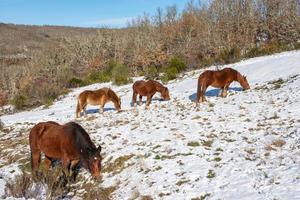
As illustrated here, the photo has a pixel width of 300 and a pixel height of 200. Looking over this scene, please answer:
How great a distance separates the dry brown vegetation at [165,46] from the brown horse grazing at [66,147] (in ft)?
48.2

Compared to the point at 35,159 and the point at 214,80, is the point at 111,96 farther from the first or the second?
the point at 35,159

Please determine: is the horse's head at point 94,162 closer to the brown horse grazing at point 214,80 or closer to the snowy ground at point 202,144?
the snowy ground at point 202,144

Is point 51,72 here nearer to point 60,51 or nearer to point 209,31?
point 60,51

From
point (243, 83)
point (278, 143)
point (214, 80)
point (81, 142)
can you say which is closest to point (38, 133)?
point (81, 142)

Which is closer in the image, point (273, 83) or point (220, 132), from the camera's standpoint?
point (220, 132)

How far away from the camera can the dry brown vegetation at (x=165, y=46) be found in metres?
30.8

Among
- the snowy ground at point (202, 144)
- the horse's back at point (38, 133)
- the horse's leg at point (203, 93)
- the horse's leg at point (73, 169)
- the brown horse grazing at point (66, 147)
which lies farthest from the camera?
the horse's leg at point (203, 93)

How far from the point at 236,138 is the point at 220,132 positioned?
34.6 inches

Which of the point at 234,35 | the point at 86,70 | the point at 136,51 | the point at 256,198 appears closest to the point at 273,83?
the point at 256,198

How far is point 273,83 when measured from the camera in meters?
18.4

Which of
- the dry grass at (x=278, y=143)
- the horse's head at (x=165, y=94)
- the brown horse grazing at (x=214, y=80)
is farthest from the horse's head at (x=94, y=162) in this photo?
the horse's head at (x=165, y=94)

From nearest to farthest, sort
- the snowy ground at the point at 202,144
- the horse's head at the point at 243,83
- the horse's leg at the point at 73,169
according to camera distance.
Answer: the snowy ground at the point at 202,144 → the horse's leg at the point at 73,169 → the horse's head at the point at 243,83

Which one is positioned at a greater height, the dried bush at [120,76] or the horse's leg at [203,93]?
the dried bush at [120,76]

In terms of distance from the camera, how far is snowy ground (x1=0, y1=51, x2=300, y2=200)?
348 inches
